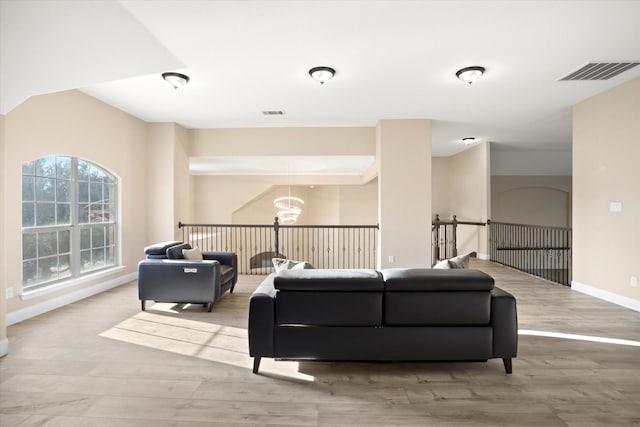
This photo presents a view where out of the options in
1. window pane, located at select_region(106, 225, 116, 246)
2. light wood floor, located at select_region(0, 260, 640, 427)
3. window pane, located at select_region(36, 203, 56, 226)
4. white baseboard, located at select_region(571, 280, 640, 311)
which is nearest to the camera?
light wood floor, located at select_region(0, 260, 640, 427)

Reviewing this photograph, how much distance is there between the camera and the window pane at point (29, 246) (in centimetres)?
411

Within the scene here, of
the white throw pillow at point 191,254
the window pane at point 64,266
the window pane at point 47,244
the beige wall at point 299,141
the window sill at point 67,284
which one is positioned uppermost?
the beige wall at point 299,141

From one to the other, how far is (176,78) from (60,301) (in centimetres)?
322

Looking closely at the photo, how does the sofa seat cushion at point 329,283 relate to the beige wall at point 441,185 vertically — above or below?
below

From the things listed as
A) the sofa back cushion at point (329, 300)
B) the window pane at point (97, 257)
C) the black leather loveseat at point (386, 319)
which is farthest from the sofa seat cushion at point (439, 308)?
the window pane at point (97, 257)

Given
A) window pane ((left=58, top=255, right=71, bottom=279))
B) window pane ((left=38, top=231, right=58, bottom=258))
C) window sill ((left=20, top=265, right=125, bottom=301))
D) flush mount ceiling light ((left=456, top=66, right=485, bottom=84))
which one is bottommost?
window sill ((left=20, top=265, right=125, bottom=301))

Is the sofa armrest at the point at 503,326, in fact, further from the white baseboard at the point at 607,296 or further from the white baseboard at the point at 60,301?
the white baseboard at the point at 60,301

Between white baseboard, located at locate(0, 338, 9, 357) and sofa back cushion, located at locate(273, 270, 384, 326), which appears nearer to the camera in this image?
sofa back cushion, located at locate(273, 270, 384, 326)

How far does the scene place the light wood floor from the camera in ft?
7.01

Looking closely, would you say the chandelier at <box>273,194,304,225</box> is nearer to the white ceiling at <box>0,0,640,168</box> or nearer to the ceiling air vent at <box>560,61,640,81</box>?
the white ceiling at <box>0,0,640,168</box>

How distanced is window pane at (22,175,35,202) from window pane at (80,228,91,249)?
99 cm

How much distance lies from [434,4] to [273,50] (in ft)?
5.35

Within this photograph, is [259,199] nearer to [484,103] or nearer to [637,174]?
[484,103]

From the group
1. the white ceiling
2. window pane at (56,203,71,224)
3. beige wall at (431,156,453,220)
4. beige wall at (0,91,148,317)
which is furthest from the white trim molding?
window pane at (56,203,71,224)
